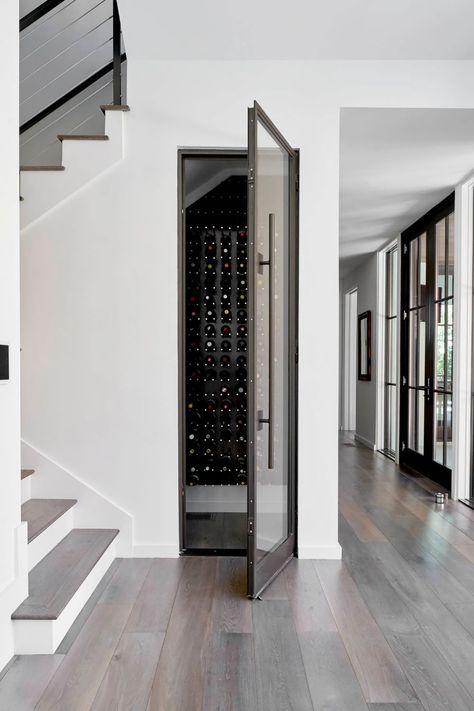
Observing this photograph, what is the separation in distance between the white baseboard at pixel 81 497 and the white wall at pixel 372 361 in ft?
17.0

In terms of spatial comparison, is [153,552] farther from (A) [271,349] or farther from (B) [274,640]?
(A) [271,349]

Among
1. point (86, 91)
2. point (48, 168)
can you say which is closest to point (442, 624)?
point (48, 168)

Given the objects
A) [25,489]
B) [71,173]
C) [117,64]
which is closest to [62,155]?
[71,173]

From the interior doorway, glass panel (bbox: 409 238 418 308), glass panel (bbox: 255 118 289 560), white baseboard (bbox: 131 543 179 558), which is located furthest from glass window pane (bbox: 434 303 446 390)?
the interior doorway

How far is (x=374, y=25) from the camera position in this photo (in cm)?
312

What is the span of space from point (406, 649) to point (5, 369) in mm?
2007

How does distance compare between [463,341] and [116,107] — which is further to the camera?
[463,341]

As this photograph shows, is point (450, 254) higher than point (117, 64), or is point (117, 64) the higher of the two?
point (117, 64)

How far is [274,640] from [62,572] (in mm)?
1080

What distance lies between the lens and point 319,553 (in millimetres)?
3420

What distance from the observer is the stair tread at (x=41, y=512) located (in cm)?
288

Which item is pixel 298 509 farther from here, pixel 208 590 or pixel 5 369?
pixel 5 369

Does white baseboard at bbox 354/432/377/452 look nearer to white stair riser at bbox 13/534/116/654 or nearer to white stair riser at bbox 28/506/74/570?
white stair riser at bbox 28/506/74/570

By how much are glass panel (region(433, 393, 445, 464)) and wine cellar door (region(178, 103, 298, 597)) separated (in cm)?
220
